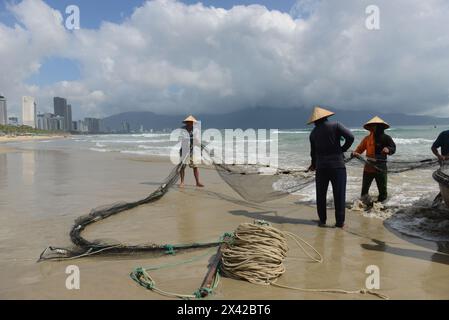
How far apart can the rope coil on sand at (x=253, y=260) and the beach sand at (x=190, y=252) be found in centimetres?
8

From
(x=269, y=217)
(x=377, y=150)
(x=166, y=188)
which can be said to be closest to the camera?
(x=269, y=217)

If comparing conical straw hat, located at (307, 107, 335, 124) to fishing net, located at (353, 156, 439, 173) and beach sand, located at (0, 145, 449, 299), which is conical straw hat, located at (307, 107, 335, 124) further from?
beach sand, located at (0, 145, 449, 299)

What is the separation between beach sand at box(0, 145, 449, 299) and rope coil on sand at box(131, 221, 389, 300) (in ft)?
0.25

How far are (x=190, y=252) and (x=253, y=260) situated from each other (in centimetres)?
103

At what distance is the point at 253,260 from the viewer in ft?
10.8

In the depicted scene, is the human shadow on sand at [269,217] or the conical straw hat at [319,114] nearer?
the conical straw hat at [319,114]

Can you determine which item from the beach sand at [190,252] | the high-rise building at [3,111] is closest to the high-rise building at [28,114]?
the high-rise building at [3,111]

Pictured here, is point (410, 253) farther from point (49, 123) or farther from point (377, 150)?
point (49, 123)

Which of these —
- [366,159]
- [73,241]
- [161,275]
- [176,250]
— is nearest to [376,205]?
[366,159]

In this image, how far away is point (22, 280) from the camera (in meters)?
3.32

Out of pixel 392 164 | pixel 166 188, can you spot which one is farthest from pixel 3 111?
pixel 392 164

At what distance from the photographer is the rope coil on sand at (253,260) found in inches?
124

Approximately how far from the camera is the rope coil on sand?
3.16 metres

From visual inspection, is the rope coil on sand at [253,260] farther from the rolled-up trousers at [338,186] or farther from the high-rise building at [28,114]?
the high-rise building at [28,114]
